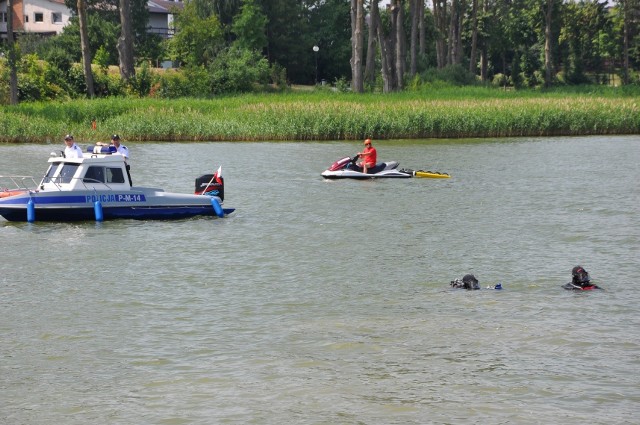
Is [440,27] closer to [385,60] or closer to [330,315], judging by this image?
[385,60]

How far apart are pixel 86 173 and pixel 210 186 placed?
11.7 feet

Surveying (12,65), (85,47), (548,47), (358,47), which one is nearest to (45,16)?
(85,47)

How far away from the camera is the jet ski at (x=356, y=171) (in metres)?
39.3

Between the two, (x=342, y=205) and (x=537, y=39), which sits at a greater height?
(x=537, y=39)

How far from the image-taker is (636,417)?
44.0 feet

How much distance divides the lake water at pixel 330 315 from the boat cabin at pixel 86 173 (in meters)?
1.10

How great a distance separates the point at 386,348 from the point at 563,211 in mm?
16746

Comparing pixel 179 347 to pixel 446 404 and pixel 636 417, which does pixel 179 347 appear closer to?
pixel 446 404

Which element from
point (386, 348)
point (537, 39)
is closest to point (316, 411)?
point (386, 348)

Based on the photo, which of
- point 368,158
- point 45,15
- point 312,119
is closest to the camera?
point 368,158

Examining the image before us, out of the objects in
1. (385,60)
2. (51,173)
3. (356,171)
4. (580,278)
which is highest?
(385,60)

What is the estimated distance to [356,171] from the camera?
39531 mm

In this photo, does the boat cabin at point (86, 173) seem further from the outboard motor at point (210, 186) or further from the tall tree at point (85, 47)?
the tall tree at point (85, 47)

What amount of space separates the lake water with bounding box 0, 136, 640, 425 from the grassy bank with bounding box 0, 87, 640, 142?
19598mm
